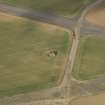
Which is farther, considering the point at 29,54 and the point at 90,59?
the point at 29,54

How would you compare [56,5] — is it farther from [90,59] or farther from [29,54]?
[90,59]

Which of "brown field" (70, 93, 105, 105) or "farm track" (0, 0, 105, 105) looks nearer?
"brown field" (70, 93, 105, 105)

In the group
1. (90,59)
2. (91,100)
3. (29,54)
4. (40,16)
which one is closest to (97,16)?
(40,16)

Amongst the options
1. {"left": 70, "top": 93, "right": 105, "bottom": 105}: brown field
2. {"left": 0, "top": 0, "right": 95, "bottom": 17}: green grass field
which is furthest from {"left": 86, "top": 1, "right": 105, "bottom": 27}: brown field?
{"left": 70, "top": 93, "right": 105, "bottom": 105}: brown field

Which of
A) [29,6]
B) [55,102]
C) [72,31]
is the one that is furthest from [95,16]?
[55,102]

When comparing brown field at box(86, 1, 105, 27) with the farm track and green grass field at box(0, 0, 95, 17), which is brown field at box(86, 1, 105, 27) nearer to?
the farm track

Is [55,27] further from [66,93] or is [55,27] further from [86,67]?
[66,93]

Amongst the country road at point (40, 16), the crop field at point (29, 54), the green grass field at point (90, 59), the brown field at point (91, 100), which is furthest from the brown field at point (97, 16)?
the brown field at point (91, 100)
